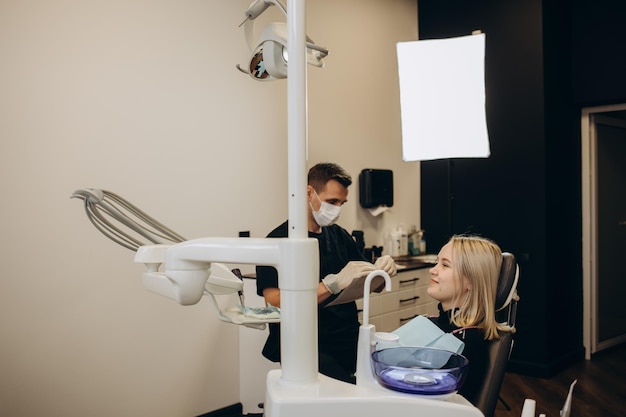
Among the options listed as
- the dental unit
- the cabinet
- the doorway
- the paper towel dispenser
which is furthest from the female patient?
the doorway

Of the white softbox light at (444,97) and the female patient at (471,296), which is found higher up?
the white softbox light at (444,97)

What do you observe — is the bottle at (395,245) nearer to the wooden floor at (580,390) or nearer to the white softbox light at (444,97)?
the wooden floor at (580,390)

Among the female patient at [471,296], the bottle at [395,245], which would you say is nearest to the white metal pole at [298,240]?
the female patient at [471,296]

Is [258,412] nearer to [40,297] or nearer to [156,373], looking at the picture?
[156,373]

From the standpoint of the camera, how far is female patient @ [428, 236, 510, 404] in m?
1.56

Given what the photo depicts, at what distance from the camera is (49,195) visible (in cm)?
239

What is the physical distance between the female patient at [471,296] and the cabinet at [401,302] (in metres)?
1.52

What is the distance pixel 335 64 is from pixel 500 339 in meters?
2.74

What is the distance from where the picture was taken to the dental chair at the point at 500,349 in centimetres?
152

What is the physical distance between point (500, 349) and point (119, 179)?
1949 millimetres

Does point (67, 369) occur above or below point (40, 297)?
below

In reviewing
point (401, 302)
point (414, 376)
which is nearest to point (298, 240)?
point (414, 376)

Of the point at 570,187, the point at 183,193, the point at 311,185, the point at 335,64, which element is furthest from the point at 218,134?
the point at 570,187

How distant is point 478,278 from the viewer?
175cm
